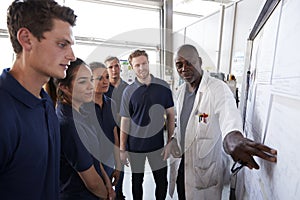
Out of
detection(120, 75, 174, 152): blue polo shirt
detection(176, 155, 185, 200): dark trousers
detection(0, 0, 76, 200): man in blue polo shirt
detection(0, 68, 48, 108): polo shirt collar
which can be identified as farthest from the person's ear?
detection(176, 155, 185, 200): dark trousers

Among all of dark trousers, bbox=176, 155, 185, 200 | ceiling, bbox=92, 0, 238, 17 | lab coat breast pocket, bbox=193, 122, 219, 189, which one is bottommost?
dark trousers, bbox=176, 155, 185, 200

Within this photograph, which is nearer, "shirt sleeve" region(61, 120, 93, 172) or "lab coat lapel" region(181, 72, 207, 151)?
"shirt sleeve" region(61, 120, 93, 172)

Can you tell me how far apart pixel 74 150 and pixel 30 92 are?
344mm

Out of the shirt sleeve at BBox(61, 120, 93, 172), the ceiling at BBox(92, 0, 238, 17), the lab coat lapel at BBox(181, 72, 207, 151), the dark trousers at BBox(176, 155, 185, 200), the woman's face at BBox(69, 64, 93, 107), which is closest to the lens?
the shirt sleeve at BBox(61, 120, 93, 172)

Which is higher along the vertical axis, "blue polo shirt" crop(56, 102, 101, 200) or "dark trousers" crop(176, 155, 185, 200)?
"blue polo shirt" crop(56, 102, 101, 200)

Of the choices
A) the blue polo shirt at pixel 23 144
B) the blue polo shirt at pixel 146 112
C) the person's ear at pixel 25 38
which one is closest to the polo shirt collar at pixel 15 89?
the blue polo shirt at pixel 23 144

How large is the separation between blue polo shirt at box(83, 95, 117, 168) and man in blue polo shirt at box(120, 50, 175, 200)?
305 millimetres

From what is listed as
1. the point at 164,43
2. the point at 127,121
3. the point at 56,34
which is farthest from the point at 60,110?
the point at 164,43

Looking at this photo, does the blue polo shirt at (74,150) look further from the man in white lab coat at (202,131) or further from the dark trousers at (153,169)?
the dark trousers at (153,169)

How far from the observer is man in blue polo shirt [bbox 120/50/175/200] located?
176 cm

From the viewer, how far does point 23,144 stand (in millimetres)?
624

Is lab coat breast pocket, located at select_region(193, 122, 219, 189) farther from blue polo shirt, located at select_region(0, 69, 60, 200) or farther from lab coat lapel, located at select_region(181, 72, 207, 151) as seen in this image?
blue polo shirt, located at select_region(0, 69, 60, 200)

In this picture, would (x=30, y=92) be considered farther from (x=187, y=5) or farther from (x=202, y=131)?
(x=187, y=5)

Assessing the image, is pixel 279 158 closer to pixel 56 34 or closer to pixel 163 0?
pixel 56 34
